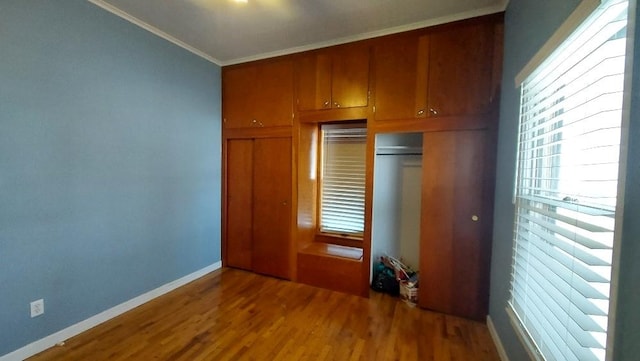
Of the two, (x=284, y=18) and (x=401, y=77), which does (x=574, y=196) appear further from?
(x=284, y=18)

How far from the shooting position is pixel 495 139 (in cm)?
224

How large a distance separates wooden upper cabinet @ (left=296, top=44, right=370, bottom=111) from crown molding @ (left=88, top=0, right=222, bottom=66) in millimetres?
1179

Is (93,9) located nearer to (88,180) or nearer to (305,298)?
(88,180)

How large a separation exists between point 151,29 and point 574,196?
3.49 metres

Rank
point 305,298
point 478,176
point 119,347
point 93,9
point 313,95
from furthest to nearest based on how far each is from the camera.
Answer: point 313,95 < point 305,298 < point 478,176 < point 93,9 < point 119,347

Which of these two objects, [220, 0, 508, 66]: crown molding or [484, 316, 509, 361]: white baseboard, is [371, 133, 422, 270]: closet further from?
[220, 0, 508, 66]: crown molding

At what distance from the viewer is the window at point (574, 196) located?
90 centimetres

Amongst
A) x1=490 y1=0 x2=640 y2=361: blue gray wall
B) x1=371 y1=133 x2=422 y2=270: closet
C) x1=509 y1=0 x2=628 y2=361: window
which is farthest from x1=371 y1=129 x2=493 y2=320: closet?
x1=509 y1=0 x2=628 y2=361: window

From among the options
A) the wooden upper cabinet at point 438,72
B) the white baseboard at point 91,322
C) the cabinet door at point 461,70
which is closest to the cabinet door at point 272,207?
the white baseboard at point 91,322

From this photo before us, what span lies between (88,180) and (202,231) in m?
1.35

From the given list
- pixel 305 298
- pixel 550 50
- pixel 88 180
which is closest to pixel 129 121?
pixel 88 180

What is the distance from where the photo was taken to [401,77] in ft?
8.30

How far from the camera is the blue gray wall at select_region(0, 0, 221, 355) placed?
1761 millimetres

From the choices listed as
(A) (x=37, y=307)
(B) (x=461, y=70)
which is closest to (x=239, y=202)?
(A) (x=37, y=307)
